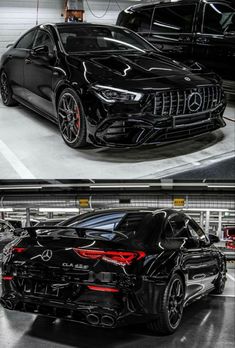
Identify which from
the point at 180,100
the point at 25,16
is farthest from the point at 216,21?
the point at 25,16

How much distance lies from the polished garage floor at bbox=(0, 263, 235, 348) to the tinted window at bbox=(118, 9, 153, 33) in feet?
5.27

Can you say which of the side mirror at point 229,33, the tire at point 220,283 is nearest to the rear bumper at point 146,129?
the side mirror at point 229,33

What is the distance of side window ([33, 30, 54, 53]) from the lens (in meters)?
2.36

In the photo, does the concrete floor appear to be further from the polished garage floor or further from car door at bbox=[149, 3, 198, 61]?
the polished garage floor

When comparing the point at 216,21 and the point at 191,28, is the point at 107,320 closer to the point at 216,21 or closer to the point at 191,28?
the point at 191,28

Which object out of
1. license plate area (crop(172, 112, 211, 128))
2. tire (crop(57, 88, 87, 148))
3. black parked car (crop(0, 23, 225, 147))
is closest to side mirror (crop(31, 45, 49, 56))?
black parked car (crop(0, 23, 225, 147))

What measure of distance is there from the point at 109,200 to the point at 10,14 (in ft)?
3.77

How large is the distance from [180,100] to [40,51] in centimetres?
79

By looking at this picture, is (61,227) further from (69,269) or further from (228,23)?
(228,23)

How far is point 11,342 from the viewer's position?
1651 mm

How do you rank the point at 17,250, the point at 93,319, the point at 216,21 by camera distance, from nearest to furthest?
the point at 93,319, the point at 17,250, the point at 216,21

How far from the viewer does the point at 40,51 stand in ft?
7.70

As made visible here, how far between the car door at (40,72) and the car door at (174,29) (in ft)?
2.02

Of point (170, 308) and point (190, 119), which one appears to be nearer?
point (170, 308)
